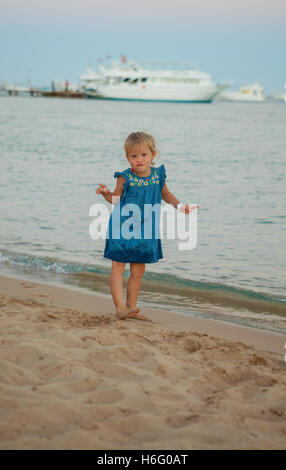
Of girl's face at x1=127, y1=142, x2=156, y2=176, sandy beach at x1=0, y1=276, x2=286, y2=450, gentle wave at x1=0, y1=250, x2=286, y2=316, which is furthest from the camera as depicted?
gentle wave at x1=0, y1=250, x2=286, y2=316

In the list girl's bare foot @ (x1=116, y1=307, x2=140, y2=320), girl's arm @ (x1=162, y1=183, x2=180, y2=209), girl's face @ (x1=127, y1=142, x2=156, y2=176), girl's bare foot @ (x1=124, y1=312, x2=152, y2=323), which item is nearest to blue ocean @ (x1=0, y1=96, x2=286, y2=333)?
girl's bare foot @ (x1=124, y1=312, x2=152, y2=323)

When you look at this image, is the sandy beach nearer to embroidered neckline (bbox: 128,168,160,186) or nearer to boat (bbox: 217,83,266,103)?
embroidered neckline (bbox: 128,168,160,186)

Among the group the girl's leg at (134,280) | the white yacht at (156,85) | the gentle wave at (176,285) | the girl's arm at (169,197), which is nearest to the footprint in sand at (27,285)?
the gentle wave at (176,285)

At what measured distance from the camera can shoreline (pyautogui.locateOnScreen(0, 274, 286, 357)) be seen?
4016 millimetres

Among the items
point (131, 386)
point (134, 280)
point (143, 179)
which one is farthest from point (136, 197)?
point (131, 386)

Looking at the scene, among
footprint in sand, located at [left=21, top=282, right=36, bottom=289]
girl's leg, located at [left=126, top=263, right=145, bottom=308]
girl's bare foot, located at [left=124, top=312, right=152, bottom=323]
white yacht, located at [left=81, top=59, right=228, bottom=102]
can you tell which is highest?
white yacht, located at [left=81, top=59, right=228, bottom=102]

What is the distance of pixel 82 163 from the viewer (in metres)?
17.4

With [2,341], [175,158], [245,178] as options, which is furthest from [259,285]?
[175,158]

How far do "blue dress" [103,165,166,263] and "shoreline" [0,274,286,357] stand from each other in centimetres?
61

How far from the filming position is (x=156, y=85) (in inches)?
3467

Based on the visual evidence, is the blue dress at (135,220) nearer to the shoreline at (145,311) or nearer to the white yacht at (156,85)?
the shoreline at (145,311)

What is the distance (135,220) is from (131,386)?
1.56 m

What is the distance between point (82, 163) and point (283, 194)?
7251 mm
